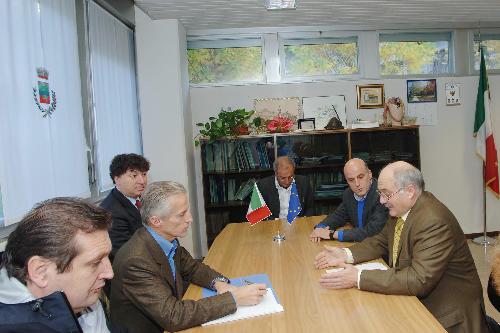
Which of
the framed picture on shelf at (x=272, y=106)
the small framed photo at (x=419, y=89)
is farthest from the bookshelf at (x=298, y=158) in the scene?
the small framed photo at (x=419, y=89)

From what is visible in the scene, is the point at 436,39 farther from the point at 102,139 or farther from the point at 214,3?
the point at 102,139

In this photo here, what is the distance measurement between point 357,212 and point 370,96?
9.20ft

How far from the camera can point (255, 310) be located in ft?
5.69

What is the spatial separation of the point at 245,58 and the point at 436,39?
2693 mm

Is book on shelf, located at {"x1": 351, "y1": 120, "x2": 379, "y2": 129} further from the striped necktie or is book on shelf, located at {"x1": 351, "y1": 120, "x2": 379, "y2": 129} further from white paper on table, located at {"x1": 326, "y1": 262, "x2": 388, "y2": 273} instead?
white paper on table, located at {"x1": 326, "y1": 262, "x2": 388, "y2": 273}

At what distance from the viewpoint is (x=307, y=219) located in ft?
12.1

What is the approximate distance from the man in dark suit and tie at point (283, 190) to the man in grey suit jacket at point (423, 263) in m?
1.92

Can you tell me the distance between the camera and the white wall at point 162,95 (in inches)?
187

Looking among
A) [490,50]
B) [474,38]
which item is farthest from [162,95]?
[490,50]

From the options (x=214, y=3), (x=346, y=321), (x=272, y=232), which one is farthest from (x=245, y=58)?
(x=346, y=321)

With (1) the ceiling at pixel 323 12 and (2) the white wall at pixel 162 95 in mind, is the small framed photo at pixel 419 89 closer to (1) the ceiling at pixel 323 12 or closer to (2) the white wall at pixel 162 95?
(1) the ceiling at pixel 323 12

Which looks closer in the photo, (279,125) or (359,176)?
(359,176)

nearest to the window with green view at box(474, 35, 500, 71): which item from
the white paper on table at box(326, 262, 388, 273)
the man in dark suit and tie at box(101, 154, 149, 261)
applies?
the white paper on table at box(326, 262, 388, 273)

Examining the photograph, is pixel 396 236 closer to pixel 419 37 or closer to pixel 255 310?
pixel 255 310
